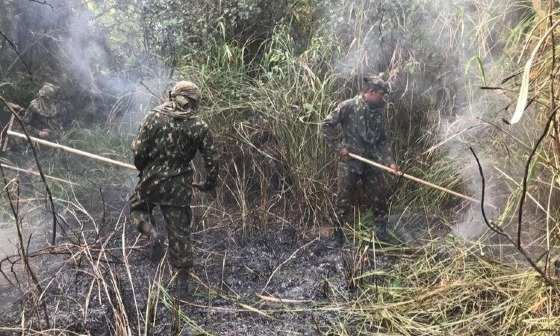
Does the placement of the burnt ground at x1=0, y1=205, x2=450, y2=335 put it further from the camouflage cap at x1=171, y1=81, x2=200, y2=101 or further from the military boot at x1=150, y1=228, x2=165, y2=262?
the camouflage cap at x1=171, y1=81, x2=200, y2=101

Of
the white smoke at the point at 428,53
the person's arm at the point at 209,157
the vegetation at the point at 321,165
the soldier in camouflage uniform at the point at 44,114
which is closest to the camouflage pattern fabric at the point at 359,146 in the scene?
the vegetation at the point at 321,165

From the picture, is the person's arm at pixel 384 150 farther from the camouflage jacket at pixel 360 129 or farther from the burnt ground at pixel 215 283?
the burnt ground at pixel 215 283

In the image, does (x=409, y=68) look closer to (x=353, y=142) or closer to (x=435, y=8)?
(x=435, y=8)

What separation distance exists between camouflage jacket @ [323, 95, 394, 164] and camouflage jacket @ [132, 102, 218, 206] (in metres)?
1.36

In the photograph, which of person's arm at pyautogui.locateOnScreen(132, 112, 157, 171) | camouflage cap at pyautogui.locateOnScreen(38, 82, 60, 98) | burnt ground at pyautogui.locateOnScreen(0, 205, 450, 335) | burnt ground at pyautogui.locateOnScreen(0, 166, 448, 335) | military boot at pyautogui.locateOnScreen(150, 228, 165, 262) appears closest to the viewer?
burnt ground at pyautogui.locateOnScreen(0, 166, 448, 335)

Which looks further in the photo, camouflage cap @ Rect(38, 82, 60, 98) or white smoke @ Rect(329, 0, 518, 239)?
camouflage cap @ Rect(38, 82, 60, 98)

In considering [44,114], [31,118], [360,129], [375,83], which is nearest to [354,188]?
[360,129]

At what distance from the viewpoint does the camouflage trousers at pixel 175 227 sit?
156 inches

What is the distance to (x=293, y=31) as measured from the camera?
586 cm

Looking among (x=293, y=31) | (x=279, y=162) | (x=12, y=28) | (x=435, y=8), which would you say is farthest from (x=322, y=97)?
(x=12, y=28)

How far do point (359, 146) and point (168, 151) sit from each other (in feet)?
6.33

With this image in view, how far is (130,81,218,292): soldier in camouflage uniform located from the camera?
12.5 feet

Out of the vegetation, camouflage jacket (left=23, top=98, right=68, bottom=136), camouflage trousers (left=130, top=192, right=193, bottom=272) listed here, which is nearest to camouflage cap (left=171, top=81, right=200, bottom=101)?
camouflage trousers (left=130, top=192, right=193, bottom=272)

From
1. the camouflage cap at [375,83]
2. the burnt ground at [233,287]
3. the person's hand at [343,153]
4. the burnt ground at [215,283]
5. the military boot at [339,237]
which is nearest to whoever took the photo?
the burnt ground at [215,283]
